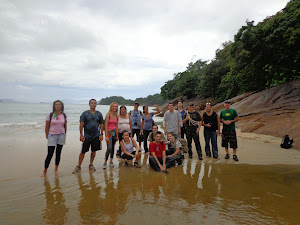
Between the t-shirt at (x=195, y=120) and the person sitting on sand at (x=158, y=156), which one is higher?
the t-shirt at (x=195, y=120)

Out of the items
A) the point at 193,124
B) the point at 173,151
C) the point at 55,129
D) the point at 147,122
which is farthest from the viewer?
the point at 147,122

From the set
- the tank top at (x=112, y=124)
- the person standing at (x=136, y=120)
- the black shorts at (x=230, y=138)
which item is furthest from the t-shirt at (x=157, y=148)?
the black shorts at (x=230, y=138)

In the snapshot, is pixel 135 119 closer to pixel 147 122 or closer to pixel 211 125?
pixel 147 122

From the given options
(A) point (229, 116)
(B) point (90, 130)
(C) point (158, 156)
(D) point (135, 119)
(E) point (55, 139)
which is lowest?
(C) point (158, 156)

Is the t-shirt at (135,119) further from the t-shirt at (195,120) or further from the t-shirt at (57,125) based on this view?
the t-shirt at (57,125)

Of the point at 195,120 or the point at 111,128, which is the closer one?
the point at 111,128

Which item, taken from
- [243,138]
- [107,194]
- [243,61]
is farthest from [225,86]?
[107,194]

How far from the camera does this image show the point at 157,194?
3434 mm

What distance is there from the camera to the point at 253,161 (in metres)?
5.54

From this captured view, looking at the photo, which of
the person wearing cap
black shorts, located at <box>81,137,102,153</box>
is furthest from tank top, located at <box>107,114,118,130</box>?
the person wearing cap

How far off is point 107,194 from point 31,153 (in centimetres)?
502

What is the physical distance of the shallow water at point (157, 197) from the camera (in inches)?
105

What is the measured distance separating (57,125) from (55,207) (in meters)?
2.11

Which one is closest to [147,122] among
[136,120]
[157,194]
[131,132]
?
[136,120]
